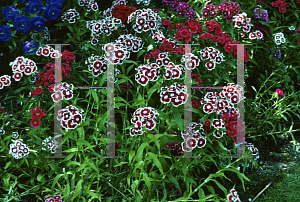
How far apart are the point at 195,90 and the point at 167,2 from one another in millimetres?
1149

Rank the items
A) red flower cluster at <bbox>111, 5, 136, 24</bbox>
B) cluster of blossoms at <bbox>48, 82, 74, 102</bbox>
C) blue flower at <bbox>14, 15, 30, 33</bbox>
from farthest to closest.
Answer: blue flower at <bbox>14, 15, 30, 33</bbox>, red flower cluster at <bbox>111, 5, 136, 24</bbox>, cluster of blossoms at <bbox>48, 82, 74, 102</bbox>

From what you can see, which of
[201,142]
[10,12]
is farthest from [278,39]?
[10,12]

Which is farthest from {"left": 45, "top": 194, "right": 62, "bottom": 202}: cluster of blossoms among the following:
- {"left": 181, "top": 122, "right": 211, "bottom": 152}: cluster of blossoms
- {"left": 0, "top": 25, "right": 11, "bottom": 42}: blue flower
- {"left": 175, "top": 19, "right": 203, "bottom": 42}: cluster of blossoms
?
{"left": 0, "top": 25, "right": 11, "bottom": 42}: blue flower

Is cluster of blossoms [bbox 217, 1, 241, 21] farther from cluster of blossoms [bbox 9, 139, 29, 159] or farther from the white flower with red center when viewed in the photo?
cluster of blossoms [bbox 9, 139, 29, 159]

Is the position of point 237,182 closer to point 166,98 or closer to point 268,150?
point 268,150

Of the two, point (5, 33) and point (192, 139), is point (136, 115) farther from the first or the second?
point (5, 33)

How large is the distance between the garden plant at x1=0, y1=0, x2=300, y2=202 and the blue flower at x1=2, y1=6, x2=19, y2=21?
0.04ft

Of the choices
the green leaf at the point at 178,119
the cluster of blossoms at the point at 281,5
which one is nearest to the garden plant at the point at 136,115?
the green leaf at the point at 178,119

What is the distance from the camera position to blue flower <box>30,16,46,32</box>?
324cm

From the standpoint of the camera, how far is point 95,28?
2906mm

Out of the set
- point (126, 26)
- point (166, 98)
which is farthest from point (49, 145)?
point (126, 26)

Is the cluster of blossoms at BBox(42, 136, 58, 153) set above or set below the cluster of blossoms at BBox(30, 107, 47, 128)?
below

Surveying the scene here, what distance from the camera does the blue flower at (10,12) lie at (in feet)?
11.0

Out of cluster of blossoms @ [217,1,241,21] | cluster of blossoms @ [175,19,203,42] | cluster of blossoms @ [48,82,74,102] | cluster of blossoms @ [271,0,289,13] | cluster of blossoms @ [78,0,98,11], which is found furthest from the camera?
cluster of blossoms @ [271,0,289,13]
